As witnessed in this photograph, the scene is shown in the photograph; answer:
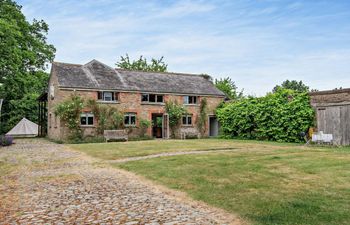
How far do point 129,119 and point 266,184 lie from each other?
2261 cm

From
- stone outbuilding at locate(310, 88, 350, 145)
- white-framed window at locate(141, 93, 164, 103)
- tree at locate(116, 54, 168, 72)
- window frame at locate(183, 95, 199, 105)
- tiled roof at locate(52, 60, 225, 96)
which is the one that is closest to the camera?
stone outbuilding at locate(310, 88, 350, 145)

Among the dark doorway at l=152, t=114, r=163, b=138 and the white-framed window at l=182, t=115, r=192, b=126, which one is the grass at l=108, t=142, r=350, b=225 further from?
the dark doorway at l=152, t=114, r=163, b=138

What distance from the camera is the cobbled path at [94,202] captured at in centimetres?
527

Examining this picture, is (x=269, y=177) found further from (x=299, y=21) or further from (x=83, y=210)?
(x=299, y=21)

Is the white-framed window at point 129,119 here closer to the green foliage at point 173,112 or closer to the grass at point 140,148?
the green foliage at point 173,112

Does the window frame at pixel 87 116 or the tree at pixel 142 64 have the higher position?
the tree at pixel 142 64

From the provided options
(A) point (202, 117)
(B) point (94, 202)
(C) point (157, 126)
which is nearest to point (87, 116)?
(C) point (157, 126)

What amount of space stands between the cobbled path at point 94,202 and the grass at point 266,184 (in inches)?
22.4

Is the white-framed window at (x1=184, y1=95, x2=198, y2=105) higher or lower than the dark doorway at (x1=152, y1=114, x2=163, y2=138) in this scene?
higher

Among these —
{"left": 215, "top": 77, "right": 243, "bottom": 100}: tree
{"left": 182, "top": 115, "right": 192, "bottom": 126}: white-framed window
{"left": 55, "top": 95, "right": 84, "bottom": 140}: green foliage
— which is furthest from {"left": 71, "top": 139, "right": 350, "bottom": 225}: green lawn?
{"left": 215, "top": 77, "right": 243, "bottom": 100}: tree

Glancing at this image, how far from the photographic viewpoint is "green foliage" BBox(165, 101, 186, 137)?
30461 millimetres

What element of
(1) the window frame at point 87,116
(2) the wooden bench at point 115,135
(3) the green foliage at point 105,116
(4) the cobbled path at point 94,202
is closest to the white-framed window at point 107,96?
(3) the green foliage at point 105,116

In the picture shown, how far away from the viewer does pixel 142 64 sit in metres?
60.1

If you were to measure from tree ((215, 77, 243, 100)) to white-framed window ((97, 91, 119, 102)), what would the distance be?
80.3 ft
